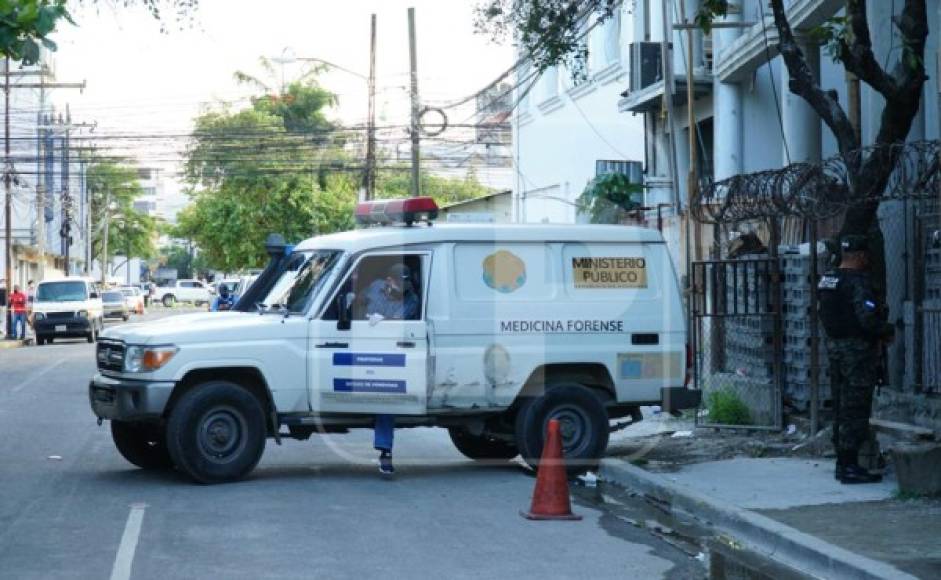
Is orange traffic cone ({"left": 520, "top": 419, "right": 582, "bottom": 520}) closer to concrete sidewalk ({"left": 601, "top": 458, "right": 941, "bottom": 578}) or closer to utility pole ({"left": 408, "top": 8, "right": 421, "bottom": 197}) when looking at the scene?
concrete sidewalk ({"left": 601, "top": 458, "right": 941, "bottom": 578})

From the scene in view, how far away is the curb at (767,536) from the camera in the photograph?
7.84m

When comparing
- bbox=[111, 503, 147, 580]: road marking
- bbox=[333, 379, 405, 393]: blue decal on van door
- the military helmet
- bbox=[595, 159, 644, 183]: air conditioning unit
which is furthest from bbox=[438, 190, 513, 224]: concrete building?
bbox=[111, 503, 147, 580]: road marking

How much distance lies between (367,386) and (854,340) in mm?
4103

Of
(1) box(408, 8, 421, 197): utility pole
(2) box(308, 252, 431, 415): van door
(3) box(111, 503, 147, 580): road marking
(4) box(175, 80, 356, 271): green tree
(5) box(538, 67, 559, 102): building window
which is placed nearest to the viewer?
(3) box(111, 503, 147, 580): road marking

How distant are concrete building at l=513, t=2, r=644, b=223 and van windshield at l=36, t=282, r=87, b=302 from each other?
43.2 feet

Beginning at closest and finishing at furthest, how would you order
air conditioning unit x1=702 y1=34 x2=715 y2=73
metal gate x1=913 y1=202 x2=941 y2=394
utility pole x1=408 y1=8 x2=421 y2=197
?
1. metal gate x1=913 y1=202 x2=941 y2=394
2. air conditioning unit x1=702 y1=34 x2=715 y2=73
3. utility pole x1=408 y1=8 x2=421 y2=197

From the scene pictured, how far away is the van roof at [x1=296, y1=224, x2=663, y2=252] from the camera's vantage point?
12.2m

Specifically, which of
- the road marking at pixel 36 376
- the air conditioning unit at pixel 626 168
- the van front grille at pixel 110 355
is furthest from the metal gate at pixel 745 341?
the road marking at pixel 36 376

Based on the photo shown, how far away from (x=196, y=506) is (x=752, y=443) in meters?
5.96

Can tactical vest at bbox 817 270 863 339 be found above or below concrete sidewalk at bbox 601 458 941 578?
above

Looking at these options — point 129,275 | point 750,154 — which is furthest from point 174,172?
point 129,275

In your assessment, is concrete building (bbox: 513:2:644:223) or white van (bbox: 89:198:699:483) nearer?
white van (bbox: 89:198:699:483)

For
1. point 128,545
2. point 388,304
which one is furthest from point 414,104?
point 128,545

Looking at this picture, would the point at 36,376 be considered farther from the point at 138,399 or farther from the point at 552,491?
the point at 552,491
